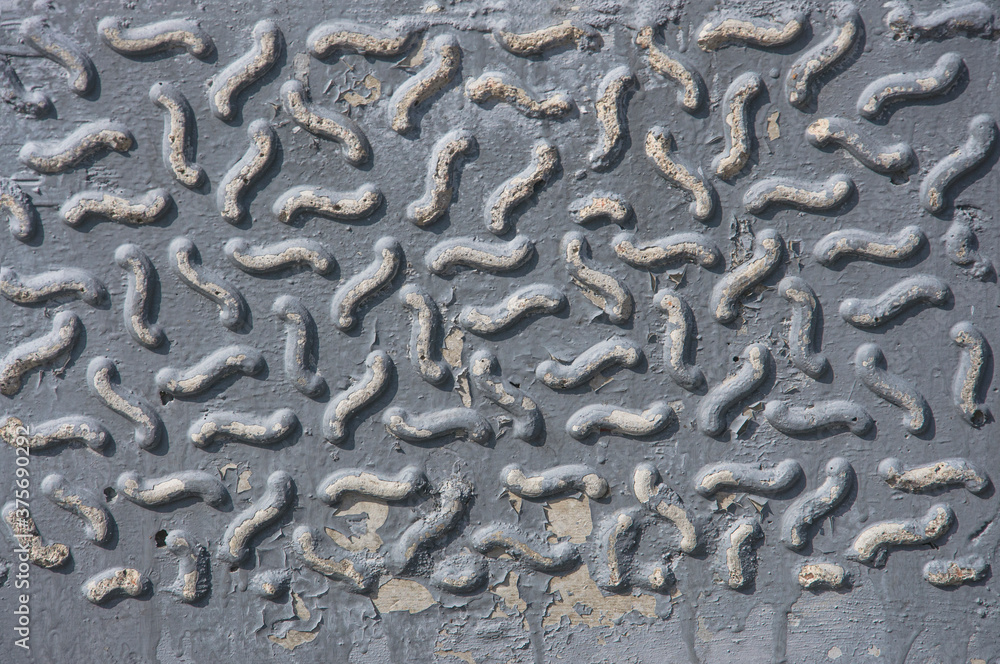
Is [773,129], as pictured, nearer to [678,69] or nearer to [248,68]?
[678,69]

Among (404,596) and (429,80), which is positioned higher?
(429,80)

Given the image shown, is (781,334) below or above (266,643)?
above

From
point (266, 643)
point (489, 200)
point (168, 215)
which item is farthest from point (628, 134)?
point (266, 643)

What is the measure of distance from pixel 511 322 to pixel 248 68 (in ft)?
2.16

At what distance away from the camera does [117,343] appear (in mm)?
1187

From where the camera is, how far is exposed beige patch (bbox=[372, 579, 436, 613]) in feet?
3.97

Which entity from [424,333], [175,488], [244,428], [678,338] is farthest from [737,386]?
[175,488]

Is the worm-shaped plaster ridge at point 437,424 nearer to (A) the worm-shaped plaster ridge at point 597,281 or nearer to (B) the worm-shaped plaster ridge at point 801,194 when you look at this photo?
(A) the worm-shaped plaster ridge at point 597,281

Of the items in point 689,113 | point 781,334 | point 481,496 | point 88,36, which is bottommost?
point 481,496

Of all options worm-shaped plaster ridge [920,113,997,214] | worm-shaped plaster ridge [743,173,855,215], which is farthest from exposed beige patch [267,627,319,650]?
worm-shaped plaster ridge [920,113,997,214]

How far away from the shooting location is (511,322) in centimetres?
117

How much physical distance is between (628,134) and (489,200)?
0.92 feet

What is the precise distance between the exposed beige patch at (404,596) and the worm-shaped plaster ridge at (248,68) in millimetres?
926

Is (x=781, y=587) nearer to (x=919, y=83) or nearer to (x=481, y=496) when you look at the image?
(x=481, y=496)
